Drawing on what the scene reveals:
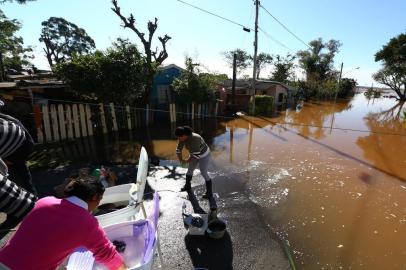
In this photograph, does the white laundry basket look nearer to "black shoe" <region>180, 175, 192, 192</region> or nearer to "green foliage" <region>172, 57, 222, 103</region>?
"black shoe" <region>180, 175, 192, 192</region>

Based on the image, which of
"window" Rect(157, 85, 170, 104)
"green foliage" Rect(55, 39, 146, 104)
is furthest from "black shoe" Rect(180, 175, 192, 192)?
"window" Rect(157, 85, 170, 104)

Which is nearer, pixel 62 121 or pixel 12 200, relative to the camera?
pixel 12 200

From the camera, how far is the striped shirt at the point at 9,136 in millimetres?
3623

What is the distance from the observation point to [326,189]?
7047mm

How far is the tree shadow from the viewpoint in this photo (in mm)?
3990

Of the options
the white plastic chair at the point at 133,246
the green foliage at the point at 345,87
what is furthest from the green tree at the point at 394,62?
the white plastic chair at the point at 133,246

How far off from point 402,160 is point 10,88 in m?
16.1

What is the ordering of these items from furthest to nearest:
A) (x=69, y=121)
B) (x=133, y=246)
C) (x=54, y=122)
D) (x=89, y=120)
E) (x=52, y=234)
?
(x=89, y=120) < (x=69, y=121) < (x=54, y=122) < (x=133, y=246) < (x=52, y=234)

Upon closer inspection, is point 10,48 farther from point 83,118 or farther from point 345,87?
point 345,87

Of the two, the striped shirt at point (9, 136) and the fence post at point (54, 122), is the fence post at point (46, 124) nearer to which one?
the fence post at point (54, 122)

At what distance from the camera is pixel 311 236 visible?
490cm

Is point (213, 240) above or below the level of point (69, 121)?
below

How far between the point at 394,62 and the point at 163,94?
40564 mm

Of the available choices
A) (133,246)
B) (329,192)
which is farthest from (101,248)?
(329,192)
